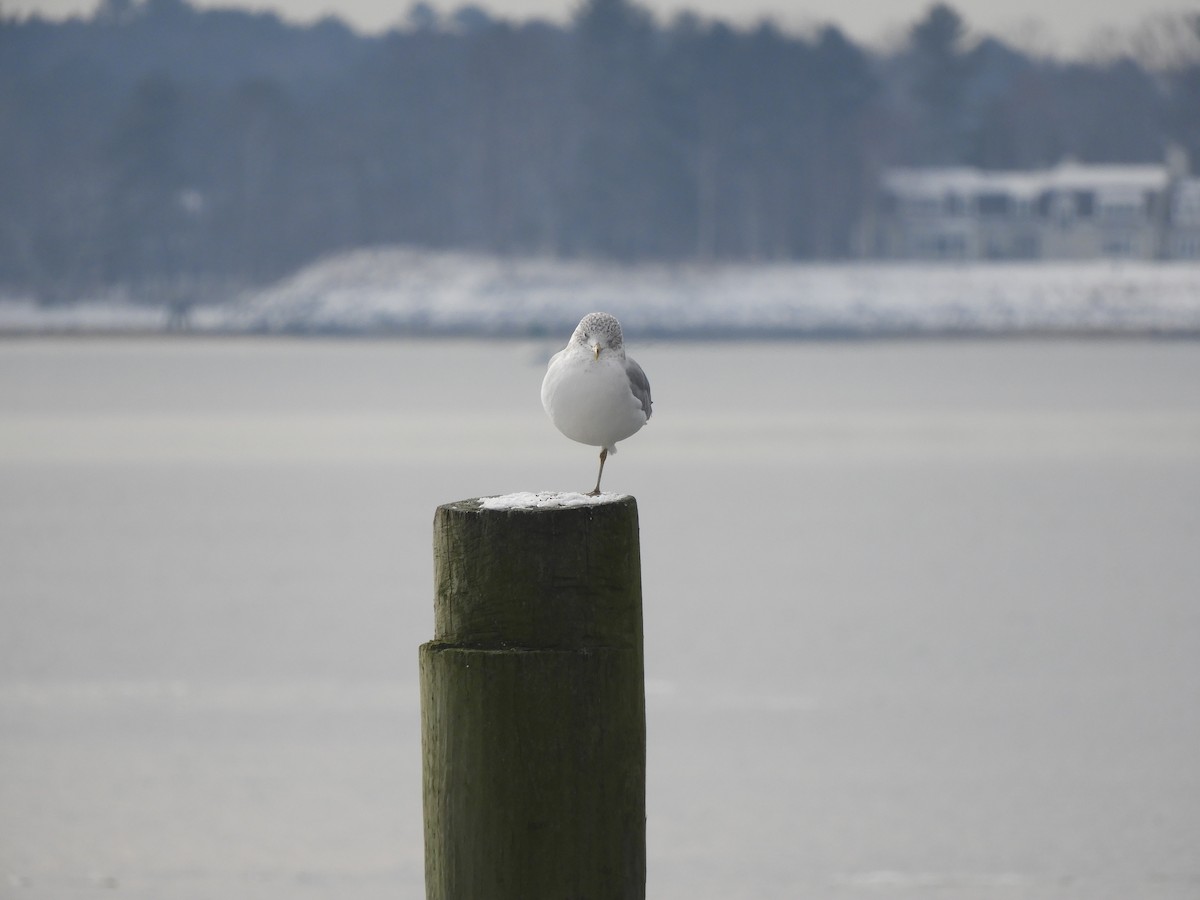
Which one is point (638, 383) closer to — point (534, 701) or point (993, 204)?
point (534, 701)

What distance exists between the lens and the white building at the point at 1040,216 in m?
107

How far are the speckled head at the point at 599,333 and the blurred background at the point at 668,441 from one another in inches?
231

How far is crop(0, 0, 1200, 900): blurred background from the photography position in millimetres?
11039

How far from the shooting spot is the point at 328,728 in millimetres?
12844

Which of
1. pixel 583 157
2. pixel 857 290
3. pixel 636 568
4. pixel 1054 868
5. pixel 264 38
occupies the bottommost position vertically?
pixel 1054 868

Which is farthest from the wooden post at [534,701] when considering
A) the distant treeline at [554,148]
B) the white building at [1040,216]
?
the white building at [1040,216]

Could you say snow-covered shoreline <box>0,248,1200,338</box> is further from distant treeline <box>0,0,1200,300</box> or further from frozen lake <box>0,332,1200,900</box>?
frozen lake <box>0,332,1200,900</box>

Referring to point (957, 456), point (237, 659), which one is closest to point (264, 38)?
point (957, 456)

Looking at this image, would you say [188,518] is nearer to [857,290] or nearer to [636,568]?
[636,568]

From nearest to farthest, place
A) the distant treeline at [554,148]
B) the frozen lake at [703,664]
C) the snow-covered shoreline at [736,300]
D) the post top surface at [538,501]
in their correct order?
the post top surface at [538,501], the frozen lake at [703,664], the snow-covered shoreline at [736,300], the distant treeline at [554,148]

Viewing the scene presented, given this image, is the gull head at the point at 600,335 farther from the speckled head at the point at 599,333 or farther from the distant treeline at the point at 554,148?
the distant treeline at the point at 554,148

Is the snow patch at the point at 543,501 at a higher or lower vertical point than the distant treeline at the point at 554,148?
lower

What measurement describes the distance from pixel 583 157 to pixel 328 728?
320 feet

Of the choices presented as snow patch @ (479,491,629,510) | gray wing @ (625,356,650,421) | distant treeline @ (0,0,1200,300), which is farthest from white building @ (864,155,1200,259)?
snow patch @ (479,491,629,510)
